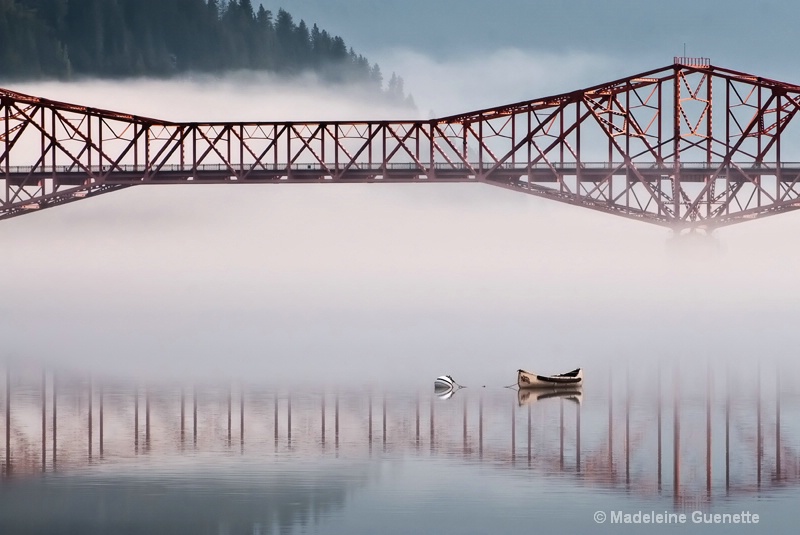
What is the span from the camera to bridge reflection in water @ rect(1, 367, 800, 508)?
62906 millimetres

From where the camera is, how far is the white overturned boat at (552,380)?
3438 inches

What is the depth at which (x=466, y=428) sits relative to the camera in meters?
73.0

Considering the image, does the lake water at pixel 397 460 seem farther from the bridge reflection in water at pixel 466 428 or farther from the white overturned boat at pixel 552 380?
the white overturned boat at pixel 552 380

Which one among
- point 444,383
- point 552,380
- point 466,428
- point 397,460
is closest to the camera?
point 397,460

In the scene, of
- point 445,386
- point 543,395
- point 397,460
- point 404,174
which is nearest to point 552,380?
point 543,395

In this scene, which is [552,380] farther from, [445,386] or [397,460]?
[397,460]

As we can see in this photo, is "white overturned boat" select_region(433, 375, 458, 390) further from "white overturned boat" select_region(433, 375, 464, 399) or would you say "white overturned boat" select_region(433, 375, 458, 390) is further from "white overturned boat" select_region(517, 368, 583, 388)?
"white overturned boat" select_region(517, 368, 583, 388)

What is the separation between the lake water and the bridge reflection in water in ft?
0.45

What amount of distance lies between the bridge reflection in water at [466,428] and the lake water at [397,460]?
14 cm

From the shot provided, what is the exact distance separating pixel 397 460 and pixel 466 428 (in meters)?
8.65

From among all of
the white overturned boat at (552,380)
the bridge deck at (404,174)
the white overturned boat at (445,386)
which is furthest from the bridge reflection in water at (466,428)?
the bridge deck at (404,174)

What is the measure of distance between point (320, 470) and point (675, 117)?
107827mm

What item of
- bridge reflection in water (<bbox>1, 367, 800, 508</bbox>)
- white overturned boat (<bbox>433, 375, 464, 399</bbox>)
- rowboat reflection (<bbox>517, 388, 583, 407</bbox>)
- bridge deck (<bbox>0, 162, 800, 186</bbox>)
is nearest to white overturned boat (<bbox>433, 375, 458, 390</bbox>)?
white overturned boat (<bbox>433, 375, 464, 399</bbox>)

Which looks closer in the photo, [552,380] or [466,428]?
[466,428]
